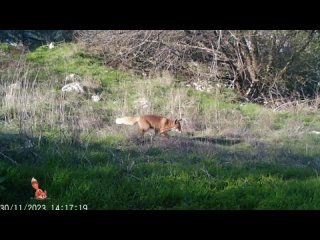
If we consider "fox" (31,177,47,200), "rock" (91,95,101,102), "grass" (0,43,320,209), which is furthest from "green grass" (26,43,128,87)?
"fox" (31,177,47,200)

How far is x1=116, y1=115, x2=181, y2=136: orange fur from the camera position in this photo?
17.4 feet

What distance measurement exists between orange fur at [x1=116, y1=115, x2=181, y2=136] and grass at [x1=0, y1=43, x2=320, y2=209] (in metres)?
0.11

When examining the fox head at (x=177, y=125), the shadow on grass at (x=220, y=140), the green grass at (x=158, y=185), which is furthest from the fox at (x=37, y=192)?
the shadow on grass at (x=220, y=140)

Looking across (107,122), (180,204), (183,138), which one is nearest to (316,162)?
(183,138)

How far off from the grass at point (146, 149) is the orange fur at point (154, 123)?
105 mm

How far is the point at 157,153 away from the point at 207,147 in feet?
2.10

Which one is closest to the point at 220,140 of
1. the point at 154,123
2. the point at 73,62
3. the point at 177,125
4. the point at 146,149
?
the point at 177,125

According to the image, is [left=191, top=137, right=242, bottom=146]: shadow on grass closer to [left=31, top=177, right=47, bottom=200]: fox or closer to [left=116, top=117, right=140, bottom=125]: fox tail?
[left=116, top=117, right=140, bottom=125]: fox tail

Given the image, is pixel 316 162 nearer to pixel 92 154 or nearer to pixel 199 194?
pixel 199 194

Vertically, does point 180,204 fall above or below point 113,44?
below

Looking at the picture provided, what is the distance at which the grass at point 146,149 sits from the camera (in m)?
4.12

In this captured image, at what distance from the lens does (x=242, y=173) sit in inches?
184

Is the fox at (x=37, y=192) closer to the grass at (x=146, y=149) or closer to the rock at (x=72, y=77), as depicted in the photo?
the grass at (x=146, y=149)

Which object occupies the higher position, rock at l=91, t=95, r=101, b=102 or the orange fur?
rock at l=91, t=95, r=101, b=102
